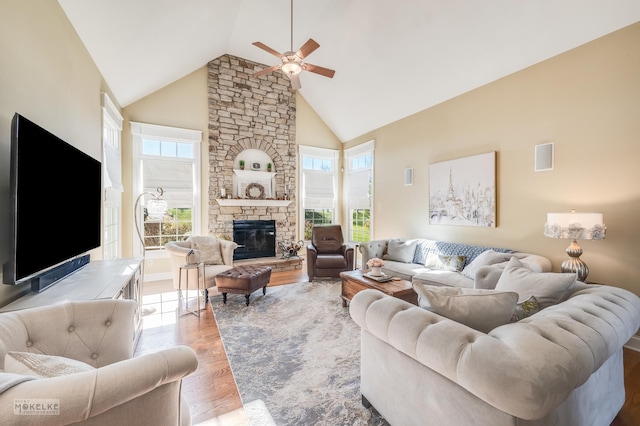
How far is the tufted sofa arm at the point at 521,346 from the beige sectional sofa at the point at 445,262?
3.69ft

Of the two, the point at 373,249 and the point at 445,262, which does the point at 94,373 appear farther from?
the point at 373,249

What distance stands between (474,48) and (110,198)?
5282mm

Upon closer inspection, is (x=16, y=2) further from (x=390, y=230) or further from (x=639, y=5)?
(x=390, y=230)

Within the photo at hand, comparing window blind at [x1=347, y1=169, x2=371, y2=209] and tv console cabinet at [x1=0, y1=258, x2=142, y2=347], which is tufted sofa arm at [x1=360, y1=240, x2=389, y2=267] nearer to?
window blind at [x1=347, y1=169, x2=371, y2=209]

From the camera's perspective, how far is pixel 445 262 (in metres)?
3.95

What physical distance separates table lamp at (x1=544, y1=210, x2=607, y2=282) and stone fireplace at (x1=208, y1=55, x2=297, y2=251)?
4671 millimetres

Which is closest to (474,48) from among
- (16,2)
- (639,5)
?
(639,5)

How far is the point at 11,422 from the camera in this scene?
67 cm

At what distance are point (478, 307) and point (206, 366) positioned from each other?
220 cm

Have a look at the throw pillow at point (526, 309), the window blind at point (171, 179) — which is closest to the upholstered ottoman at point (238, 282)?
the window blind at point (171, 179)

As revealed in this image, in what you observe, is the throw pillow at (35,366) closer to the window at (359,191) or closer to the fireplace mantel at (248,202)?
the fireplace mantel at (248,202)

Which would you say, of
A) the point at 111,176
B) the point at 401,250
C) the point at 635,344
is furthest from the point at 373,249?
the point at 111,176

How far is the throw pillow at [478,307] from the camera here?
137cm

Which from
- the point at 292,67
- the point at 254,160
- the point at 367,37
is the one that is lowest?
the point at 254,160
